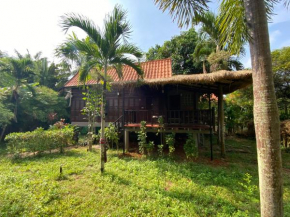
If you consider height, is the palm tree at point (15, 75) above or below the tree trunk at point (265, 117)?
above

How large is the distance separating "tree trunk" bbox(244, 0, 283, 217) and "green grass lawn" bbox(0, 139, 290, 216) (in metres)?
1.05

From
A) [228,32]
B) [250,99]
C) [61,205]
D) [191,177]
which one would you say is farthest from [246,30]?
[250,99]

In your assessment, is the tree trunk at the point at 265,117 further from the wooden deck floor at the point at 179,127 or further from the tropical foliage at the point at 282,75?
the tropical foliage at the point at 282,75

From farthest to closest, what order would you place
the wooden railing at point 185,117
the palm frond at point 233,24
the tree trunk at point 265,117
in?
the wooden railing at point 185,117, the palm frond at point 233,24, the tree trunk at point 265,117

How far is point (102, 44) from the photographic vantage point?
4801 millimetres

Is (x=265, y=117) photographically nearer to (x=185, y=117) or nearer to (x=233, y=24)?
(x=233, y=24)

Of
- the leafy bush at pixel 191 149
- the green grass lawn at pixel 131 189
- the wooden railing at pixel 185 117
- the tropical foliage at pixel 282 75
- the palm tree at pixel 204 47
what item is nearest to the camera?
the green grass lawn at pixel 131 189

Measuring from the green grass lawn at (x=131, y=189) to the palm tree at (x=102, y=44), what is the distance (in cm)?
106

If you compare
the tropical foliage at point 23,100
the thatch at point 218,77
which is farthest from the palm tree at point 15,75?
the thatch at point 218,77

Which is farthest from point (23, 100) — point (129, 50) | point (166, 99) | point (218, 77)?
point (218, 77)

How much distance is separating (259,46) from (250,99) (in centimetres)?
1317

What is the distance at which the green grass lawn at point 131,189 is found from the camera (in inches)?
119

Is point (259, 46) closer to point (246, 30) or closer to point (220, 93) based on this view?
point (246, 30)

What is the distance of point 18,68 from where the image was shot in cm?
1034
